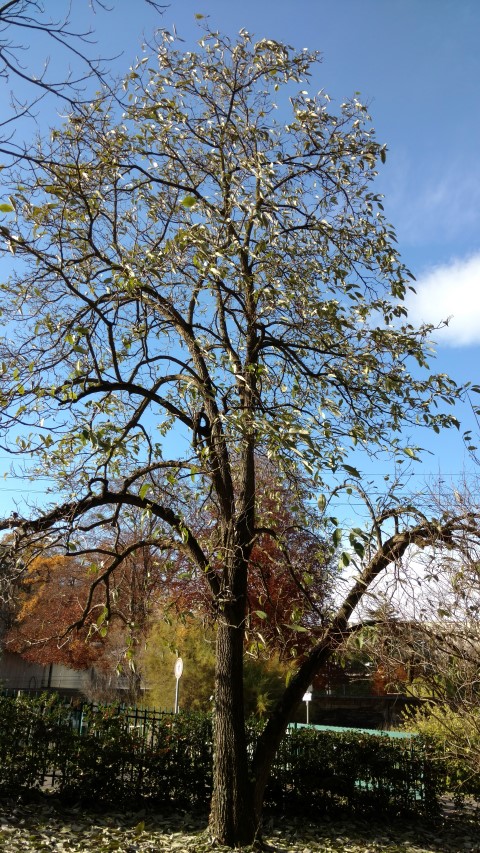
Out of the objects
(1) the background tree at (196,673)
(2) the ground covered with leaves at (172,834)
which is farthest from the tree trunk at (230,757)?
(1) the background tree at (196,673)

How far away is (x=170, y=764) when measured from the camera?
9.95m

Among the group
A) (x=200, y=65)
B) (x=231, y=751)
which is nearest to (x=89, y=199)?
(x=200, y=65)

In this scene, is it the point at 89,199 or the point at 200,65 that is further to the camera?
the point at 200,65

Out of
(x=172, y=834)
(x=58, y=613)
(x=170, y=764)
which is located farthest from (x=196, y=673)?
(x=58, y=613)

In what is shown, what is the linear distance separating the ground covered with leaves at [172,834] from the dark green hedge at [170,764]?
1.35 ft

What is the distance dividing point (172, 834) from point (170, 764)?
1975mm

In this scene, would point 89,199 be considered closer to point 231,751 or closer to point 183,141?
point 183,141

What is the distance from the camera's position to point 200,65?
8.36 meters

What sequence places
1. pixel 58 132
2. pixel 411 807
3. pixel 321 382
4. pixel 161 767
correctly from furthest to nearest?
pixel 411 807 < pixel 161 767 < pixel 321 382 < pixel 58 132

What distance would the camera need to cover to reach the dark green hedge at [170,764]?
928 centimetres

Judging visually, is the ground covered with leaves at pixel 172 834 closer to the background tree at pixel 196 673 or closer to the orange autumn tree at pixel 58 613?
the background tree at pixel 196 673

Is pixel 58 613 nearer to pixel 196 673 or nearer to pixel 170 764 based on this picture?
pixel 196 673

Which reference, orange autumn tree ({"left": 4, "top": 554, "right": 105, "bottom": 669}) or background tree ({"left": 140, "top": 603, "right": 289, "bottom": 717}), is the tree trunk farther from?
orange autumn tree ({"left": 4, "top": 554, "right": 105, "bottom": 669})

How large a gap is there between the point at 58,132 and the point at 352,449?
451cm
